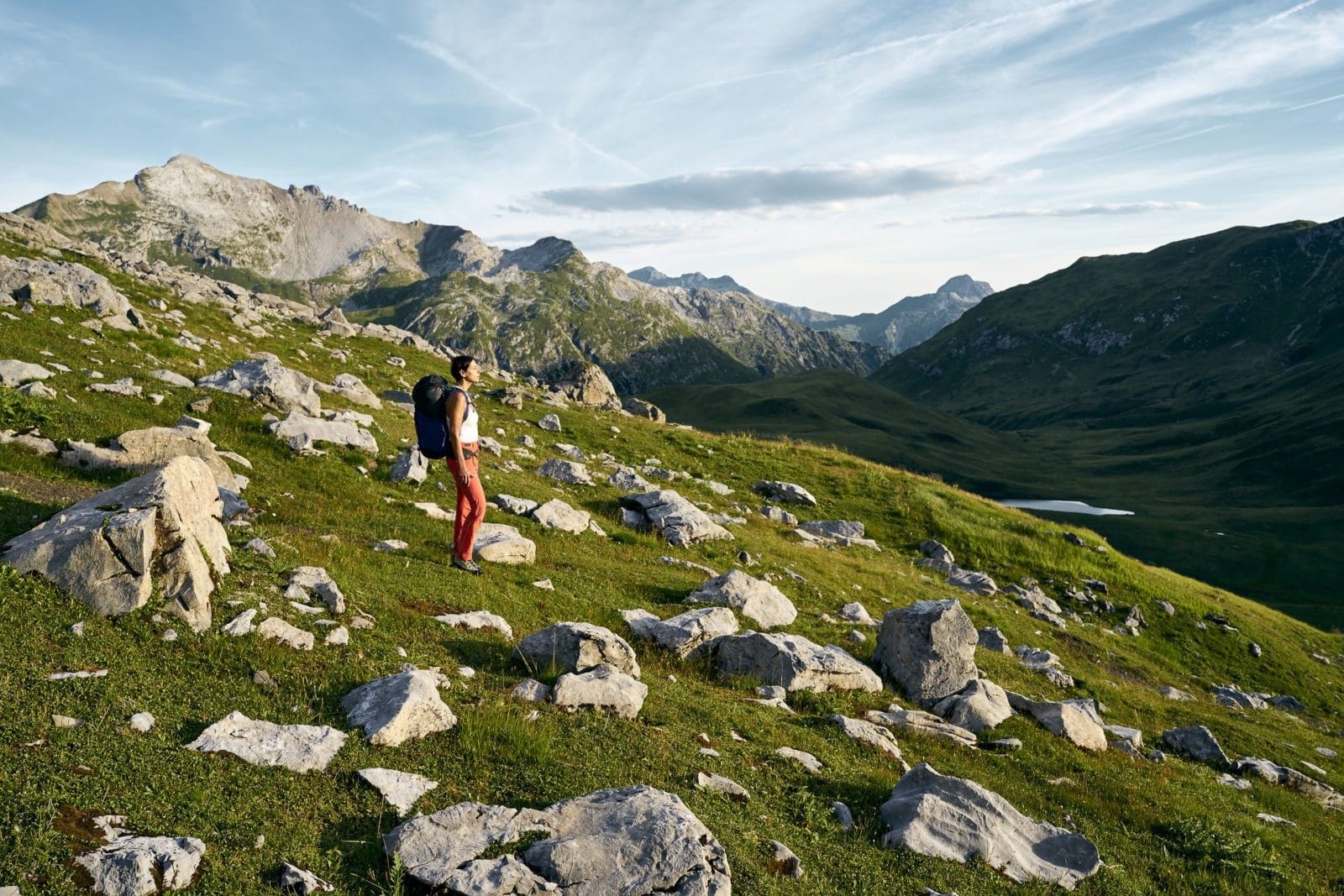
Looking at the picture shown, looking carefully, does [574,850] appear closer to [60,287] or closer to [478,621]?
[478,621]

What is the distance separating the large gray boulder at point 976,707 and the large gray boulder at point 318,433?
18532 millimetres

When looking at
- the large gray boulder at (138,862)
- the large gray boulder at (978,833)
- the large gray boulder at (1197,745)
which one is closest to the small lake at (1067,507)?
the large gray boulder at (1197,745)

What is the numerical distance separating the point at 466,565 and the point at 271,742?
299 inches

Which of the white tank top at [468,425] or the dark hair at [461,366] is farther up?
the dark hair at [461,366]

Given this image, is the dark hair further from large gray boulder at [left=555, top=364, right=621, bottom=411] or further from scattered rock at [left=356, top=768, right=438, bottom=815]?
large gray boulder at [left=555, top=364, right=621, bottom=411]

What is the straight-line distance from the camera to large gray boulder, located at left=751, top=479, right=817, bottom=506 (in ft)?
119

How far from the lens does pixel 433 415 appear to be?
A: 45.3ft

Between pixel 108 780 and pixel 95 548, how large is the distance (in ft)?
14.0

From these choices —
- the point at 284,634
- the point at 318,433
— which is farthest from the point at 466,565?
the point at 318,433

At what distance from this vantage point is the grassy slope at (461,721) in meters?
6.53

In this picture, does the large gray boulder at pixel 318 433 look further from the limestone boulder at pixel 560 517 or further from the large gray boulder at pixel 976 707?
the large gray boulder at pixel 976 707

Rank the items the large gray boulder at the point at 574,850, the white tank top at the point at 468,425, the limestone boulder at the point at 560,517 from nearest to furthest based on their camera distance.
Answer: the large gray boulder at the point at 574,850
the white tank top at the point at 468,425
the limestone boulder at the point at 560,517

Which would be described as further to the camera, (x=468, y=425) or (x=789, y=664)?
(x=468, y=425)

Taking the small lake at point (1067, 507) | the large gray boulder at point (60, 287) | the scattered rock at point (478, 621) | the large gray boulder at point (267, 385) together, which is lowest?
the small lake at point (1067, 507)
